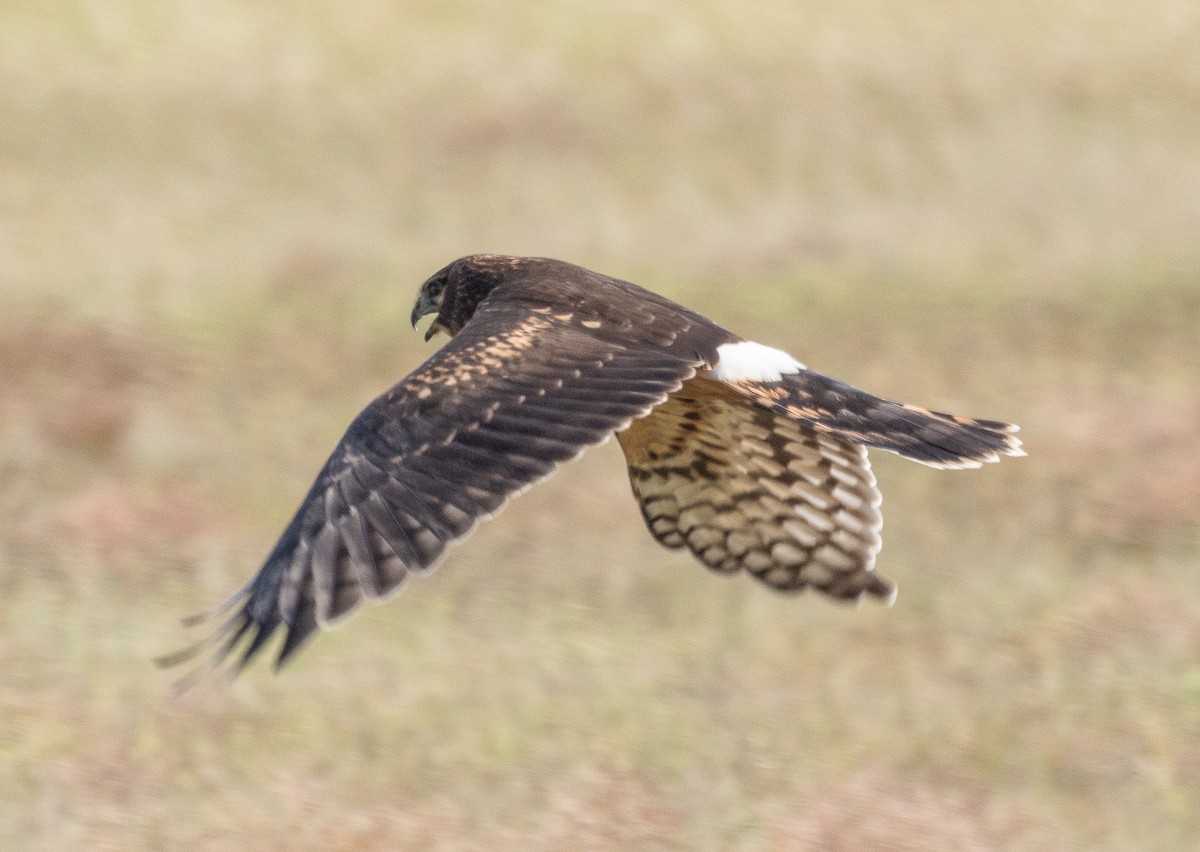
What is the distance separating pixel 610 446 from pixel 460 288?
503 cm

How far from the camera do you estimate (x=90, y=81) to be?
59.1 ft

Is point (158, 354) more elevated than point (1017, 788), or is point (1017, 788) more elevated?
point (158, 354)

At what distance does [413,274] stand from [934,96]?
5.70 metres

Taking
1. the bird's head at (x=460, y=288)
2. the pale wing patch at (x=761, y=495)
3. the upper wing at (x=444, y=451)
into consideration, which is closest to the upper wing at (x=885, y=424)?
the pale wing patch at (x=761, y=495)

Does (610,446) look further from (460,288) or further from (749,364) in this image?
(749,364)

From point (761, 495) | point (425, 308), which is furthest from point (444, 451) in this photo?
point (425, 308)

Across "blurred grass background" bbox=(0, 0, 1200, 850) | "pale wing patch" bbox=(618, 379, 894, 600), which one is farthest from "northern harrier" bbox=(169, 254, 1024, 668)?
"blurred grass background" bbox=(0, 0, 1200, 850)

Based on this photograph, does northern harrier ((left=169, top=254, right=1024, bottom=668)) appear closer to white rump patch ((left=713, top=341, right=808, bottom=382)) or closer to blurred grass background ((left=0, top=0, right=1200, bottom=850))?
white rump patch ((left=713, top=341, right=808, bottom=382))

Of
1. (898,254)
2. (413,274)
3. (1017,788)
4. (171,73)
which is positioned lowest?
(1017,788)

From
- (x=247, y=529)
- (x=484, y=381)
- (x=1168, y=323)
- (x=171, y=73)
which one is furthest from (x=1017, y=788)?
(x=171, y=73)

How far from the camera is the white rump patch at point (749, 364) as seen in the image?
639 centimetres

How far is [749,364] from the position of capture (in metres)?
6.53

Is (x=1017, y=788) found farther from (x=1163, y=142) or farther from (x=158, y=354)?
(x=1163, y=142)

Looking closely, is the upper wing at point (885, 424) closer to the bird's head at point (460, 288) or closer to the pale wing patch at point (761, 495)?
the pale wing patch at point (761, 495)
